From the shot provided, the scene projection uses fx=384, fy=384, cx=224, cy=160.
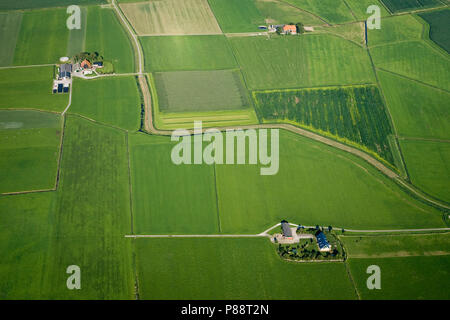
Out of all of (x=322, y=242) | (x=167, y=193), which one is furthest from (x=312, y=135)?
(x=167, y=193)

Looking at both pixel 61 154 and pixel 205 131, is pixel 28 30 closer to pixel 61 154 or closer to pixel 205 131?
pixel 61 154

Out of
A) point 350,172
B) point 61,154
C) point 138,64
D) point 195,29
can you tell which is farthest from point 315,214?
point 195,29

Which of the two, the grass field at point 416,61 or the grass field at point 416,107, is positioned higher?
the grass field at point 416,61

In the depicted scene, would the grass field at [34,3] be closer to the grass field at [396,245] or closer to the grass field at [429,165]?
the grass field at [429,165]

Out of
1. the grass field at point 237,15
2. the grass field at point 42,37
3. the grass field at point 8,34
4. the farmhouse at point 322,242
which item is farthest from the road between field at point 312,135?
the grass field at point 8,34

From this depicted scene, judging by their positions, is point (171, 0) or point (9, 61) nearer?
point (9, 61)

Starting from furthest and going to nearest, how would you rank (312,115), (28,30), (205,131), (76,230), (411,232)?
(28,30) → (312,115) → (205,131) → (411,232) → (76,230)

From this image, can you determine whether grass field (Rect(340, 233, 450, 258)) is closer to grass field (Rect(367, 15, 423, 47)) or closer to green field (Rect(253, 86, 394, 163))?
green field (Rect(253, 86, 394, 163))
